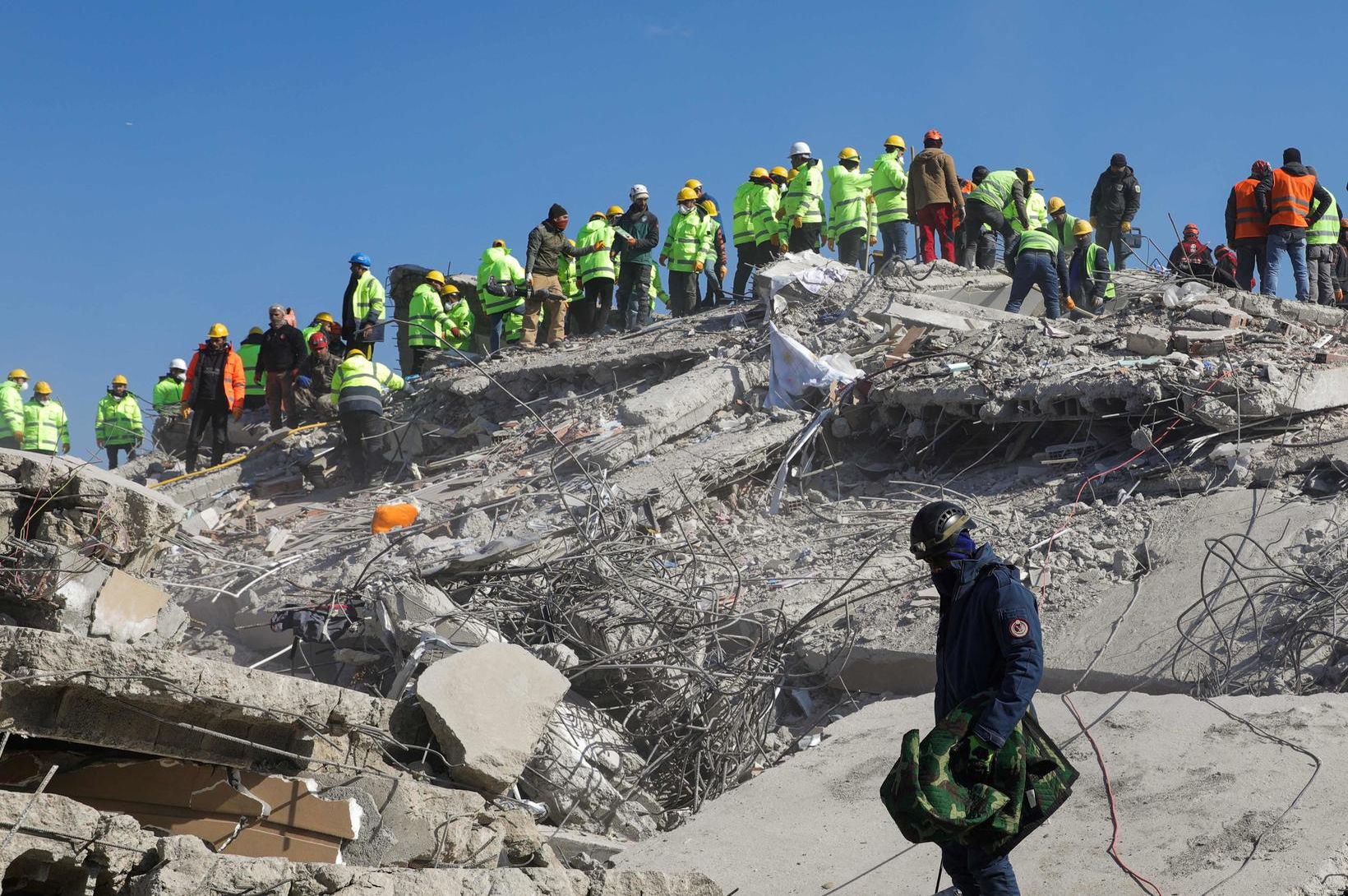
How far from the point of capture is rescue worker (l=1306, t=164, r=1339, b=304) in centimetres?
1284

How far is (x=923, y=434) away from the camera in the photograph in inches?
401

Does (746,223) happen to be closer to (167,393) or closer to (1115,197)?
(1115,197)

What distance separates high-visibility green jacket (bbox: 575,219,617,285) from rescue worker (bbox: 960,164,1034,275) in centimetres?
399

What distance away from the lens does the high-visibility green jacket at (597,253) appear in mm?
14750

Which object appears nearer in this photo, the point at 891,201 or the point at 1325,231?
the point at 1325,231

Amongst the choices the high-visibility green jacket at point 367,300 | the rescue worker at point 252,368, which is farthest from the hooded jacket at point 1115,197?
→ the rescue worker at point 252,368

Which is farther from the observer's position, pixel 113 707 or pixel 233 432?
pixel 233 432

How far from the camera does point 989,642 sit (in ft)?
12.8

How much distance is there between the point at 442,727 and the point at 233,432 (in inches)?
427

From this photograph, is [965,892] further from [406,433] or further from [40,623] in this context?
[406,433]

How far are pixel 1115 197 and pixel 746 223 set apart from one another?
14.5 feet

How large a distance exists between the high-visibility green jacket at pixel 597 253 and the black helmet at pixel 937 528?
11.1 meters

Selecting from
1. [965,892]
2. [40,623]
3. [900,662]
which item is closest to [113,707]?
[40,623]

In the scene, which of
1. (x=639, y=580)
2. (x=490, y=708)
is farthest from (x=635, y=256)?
(x=490, y=708)
